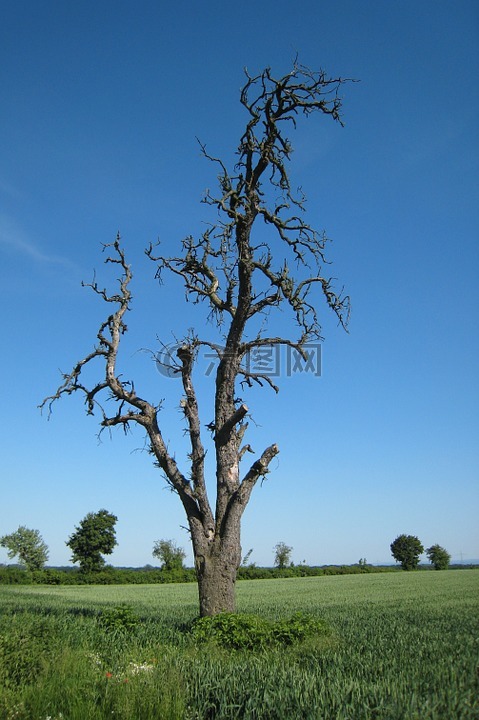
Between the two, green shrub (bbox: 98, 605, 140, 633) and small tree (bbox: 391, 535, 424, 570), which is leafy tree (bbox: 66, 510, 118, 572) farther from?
green shrub (bbox: 98, 605, 140, 633)

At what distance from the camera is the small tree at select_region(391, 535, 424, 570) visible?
9534cm

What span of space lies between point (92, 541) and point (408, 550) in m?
54.2

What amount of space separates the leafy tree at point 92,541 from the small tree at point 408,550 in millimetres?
49513

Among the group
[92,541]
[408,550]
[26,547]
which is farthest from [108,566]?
[408,550]

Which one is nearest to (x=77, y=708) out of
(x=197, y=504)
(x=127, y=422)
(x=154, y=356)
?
(x=197, y=504)

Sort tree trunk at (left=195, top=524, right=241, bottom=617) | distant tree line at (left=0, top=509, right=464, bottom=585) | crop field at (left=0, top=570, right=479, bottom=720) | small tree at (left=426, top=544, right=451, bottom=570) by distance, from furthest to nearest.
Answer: small tree at (left=426, top=544, right=451, bottom=570), distant tree line at (left=0, top=509, right=464, bottom=585), tree trunk at (left=195, top=524, right=241, bottom=617), crop field at (left=0, top=570, right=479, bottom=720)

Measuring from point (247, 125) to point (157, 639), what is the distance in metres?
11.9

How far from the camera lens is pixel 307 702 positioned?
5.32 metres

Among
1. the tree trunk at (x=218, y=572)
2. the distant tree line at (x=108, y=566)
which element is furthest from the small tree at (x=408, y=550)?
the tree trunk at (x=218, y=572)

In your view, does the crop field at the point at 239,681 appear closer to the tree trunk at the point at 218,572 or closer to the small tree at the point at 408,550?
the tree trunk at the point at 218,572

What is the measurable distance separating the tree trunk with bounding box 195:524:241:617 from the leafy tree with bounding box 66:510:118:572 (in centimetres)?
7043

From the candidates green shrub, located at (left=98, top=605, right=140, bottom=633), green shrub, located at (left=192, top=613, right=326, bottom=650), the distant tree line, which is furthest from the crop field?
the distant tree line

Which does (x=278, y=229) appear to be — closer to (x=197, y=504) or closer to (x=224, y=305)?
(x=224, y=305)

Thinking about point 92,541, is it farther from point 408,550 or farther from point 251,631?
point 251,631
